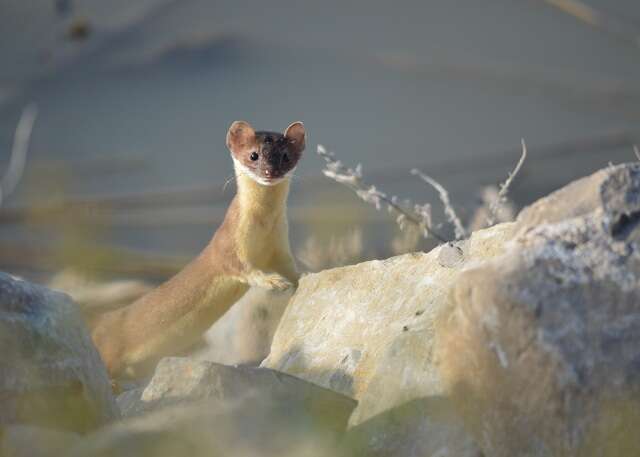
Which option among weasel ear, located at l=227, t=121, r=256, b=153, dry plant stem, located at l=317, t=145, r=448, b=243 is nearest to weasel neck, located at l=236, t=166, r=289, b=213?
weasel ear, located at l=227, t=121, r=256, b=153

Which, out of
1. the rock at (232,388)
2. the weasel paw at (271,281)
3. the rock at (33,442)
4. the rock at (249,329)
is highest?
the rock at (33,442)

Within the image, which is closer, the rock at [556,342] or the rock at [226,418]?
the rock at [226,418]

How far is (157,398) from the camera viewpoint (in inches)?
75.5

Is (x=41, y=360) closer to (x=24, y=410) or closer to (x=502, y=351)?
(x=24, y=410)

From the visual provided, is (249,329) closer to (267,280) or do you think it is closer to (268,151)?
(267,280)

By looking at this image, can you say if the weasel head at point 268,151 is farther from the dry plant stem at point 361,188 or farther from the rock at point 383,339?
the rock at point 383,339

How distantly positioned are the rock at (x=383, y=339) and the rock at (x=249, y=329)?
38 centimetres

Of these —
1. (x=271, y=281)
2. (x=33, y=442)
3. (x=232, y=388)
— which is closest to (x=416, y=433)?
(x=232, y=388)

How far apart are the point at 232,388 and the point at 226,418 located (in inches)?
14.2

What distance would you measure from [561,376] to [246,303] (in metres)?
2.01

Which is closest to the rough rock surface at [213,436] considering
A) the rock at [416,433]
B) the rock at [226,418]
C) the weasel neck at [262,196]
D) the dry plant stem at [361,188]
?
the rock at [226,418]

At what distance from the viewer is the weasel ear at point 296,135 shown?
317 centimetres

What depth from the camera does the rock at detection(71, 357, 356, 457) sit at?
145cm

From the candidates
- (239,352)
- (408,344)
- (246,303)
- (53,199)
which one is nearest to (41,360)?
(53,199)
